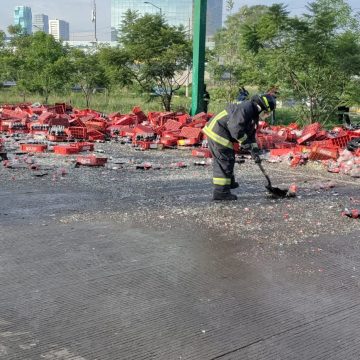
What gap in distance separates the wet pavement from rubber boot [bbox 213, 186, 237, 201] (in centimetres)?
15

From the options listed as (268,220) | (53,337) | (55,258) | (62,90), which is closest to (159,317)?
(53,337)

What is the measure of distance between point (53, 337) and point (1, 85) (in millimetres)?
30266

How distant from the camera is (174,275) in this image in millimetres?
4262

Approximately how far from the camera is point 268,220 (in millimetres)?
6102

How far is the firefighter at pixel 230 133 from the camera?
656cm

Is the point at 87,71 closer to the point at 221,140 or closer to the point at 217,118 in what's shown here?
the point at 217,118

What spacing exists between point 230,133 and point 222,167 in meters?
0.48

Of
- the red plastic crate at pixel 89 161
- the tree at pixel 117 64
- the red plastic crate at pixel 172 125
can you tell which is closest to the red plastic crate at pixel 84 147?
the red plastic crate at pixel 89 161

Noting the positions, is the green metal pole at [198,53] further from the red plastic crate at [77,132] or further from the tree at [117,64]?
the tree at [117,64]

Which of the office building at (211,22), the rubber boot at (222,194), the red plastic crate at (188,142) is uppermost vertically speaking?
the office building at (211,22)

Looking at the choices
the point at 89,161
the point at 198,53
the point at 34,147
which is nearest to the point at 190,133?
the point at 34,147

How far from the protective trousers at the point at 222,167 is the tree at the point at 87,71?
20188 mm

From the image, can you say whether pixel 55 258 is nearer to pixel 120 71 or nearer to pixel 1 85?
pixel 120 71

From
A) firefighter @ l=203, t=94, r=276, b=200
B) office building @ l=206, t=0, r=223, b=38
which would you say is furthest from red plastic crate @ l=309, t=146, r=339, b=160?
office building @ l=206, t=0, r=223, b=38
